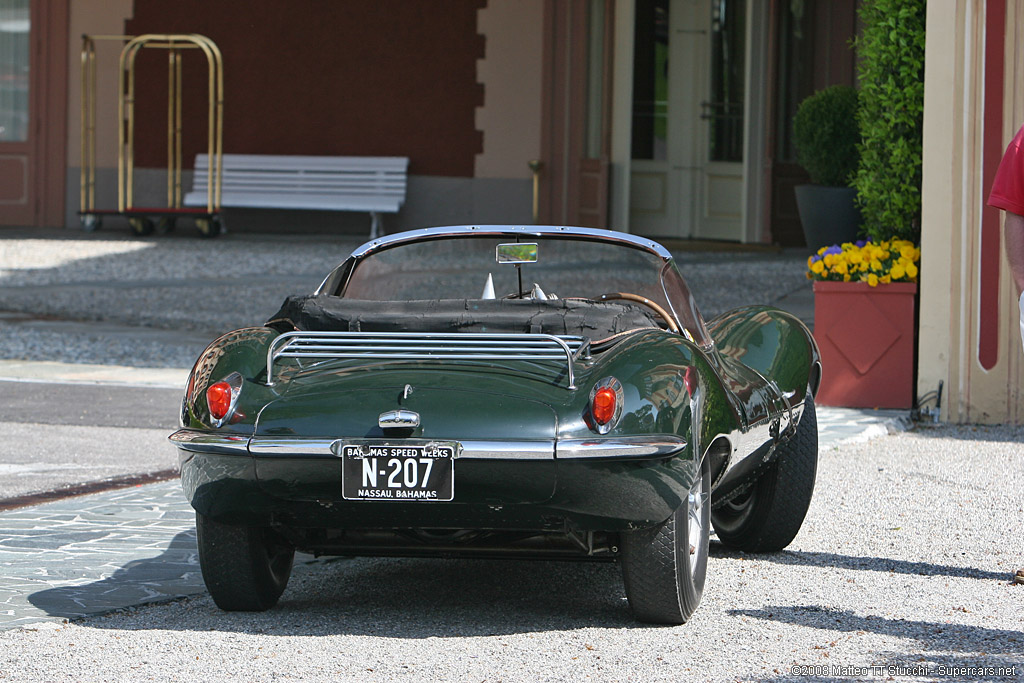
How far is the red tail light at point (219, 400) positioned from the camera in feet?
12.5

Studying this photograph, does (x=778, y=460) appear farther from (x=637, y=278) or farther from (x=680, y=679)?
(x=680, y=679)

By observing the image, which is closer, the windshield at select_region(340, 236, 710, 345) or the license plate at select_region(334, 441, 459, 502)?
the license plate at select_region(334, 441, 459, 502)

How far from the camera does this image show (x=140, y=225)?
18219mm

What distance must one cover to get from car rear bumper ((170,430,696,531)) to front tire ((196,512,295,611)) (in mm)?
185

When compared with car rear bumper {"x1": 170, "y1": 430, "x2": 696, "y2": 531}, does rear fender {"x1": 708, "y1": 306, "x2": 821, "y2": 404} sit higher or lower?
higher

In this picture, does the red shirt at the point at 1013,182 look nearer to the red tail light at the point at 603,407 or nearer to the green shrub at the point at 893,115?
the red tail light at the point at 603,407

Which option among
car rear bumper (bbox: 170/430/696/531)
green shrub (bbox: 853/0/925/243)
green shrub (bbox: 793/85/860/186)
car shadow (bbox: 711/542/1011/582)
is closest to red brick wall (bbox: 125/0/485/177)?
green shrub (bbox: 793/85/860/186)

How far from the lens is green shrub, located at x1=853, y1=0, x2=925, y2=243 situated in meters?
7.75

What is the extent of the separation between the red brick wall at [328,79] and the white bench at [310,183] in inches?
10.9

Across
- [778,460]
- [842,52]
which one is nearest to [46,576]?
[778,460]

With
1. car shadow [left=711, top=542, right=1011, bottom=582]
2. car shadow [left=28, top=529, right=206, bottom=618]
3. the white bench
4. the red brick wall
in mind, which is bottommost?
car shadow [left=28, top=529, right=206, bottom=618]

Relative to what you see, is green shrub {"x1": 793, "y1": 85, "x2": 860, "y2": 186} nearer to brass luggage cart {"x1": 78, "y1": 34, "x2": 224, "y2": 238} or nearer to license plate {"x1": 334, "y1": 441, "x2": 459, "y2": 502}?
brass luggage cart {"x1": 78, "y1": 34, "x2": 224, "y2": 238}

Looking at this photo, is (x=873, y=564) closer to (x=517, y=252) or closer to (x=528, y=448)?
(x=517, y=252)

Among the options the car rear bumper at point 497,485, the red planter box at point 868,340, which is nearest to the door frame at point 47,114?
the red planter box at point 868,340
